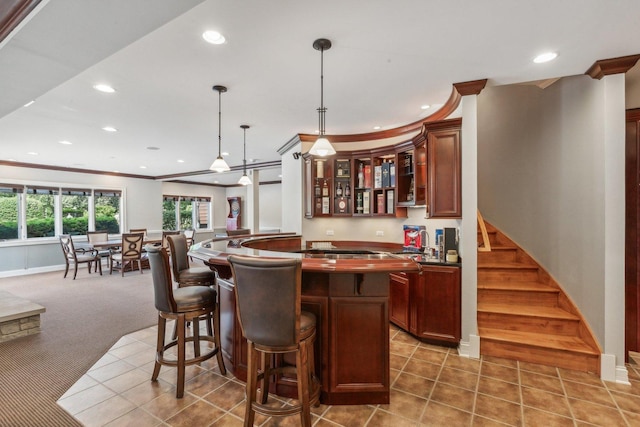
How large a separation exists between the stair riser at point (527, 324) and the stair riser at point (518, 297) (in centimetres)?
26

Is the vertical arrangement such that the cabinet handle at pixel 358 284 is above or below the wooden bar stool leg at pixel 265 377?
above

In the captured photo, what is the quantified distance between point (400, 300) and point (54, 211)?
9.12 meters

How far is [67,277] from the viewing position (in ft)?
22.5

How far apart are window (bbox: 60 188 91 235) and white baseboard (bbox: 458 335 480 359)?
31.9 ft

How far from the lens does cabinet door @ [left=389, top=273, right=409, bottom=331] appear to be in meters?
3.44

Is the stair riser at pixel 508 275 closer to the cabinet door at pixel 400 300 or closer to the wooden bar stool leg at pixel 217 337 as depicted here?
the cabinet door at pixel 400 300

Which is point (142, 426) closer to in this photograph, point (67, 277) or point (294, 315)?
point (294, 315)

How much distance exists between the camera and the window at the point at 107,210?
28.4 feet

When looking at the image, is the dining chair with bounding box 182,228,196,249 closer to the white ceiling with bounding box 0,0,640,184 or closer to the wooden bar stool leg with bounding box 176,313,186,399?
the white ceiling with bounding box 0,0,640,184

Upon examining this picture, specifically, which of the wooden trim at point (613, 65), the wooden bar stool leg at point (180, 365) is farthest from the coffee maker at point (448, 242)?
the wooden bar stool leg at point (180, 365)

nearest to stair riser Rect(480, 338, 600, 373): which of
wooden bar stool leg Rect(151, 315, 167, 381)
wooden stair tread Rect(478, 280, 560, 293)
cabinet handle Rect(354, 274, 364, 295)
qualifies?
wooden stair tread Rect(478, 280, 560, 293)

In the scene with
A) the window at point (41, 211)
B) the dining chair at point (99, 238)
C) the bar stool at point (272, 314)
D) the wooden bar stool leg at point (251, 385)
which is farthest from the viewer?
the dining chair at point (99, 238)

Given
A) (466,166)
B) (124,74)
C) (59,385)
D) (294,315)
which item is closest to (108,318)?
(59,385)

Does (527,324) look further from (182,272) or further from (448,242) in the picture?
(182,272)
